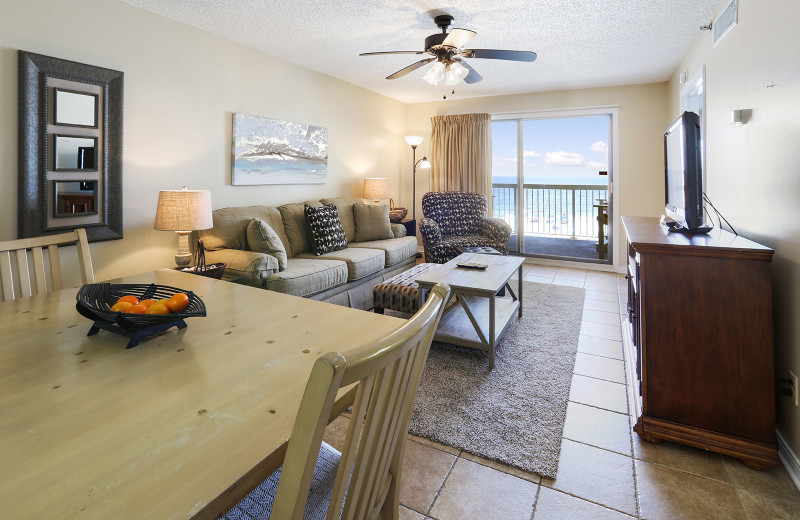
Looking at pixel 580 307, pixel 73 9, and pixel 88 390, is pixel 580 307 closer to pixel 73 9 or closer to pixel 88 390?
pixel 88 390

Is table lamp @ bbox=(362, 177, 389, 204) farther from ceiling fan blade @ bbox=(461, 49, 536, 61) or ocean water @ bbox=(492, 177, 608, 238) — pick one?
ceiling fan blade @ bbox=(461, 49, 536, 61)

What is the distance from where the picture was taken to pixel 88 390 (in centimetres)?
83

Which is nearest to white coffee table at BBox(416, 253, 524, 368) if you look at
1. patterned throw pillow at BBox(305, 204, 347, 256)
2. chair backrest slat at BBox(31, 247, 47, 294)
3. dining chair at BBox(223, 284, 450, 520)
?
patterned throw pillow at BBox(305, 204, 347, 256)

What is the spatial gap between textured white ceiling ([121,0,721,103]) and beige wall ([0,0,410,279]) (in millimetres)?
173

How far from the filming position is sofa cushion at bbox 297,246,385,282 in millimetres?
3736

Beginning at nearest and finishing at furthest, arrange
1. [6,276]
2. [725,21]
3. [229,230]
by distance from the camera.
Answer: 1. [6,276]
2. [725,21]
3. [229,230]

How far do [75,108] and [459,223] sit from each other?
3.92m

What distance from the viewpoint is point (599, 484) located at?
63.4 inches

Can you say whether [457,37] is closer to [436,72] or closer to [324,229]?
[436,72]

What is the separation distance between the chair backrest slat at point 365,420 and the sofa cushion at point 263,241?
2609 millimetres

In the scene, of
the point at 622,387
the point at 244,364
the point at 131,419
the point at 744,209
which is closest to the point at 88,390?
the point at 131,419

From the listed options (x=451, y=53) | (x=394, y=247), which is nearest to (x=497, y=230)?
(x=394, y=247)

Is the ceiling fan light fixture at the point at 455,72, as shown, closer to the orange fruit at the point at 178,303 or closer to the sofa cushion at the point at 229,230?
the sofa cushion at the point at 229,230

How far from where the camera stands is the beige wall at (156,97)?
2.48 meters
